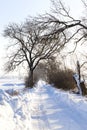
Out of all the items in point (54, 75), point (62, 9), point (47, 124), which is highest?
point (62, 9)

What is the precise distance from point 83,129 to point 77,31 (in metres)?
8.60

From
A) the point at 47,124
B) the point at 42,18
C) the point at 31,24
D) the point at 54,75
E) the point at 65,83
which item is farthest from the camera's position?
the point at 54,75

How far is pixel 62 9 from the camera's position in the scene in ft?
57.2

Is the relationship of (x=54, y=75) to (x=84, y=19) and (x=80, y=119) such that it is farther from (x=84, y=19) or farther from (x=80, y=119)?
(x=80, y=119)

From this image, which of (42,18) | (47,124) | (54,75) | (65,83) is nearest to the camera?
(47,124)

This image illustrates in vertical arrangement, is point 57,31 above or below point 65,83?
above

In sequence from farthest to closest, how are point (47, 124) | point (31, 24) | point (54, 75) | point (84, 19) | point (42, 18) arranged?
point (54, 75)
point (84, 19)
point (42, 18)
point (31, 24)
point (47, 124)

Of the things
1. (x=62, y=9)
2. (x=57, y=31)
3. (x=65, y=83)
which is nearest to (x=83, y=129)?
(x=57, y=31)

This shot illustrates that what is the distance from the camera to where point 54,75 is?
1842 inches

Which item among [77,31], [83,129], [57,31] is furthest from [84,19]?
[83,129]

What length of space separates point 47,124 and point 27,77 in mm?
33411

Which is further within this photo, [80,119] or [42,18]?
[42,18]

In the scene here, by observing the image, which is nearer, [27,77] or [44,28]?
[44,28]

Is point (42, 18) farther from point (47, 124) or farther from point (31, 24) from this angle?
point (47, 124)
